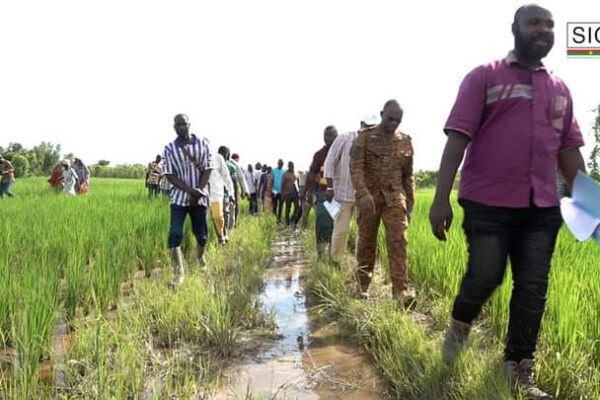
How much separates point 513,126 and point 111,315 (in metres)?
2.69

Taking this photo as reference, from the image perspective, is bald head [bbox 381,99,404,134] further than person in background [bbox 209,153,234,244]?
No

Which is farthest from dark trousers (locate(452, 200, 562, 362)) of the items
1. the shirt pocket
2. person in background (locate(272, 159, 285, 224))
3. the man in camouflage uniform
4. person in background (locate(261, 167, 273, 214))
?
person in background (locate(261, 167, 273, 214))

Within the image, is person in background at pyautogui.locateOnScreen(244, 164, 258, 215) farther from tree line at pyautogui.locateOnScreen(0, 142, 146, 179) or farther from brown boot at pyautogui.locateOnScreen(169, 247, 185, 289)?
tree line at pyautogui.locateOnScreen(0, 142, 146, 179)

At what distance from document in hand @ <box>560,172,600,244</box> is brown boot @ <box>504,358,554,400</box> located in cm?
60

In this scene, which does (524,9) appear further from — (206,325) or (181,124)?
(181,124)

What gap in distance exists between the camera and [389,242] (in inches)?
144

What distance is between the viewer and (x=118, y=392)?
6.01ft

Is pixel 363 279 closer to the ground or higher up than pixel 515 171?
closer to the ground

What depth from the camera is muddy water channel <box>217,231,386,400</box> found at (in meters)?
2.31

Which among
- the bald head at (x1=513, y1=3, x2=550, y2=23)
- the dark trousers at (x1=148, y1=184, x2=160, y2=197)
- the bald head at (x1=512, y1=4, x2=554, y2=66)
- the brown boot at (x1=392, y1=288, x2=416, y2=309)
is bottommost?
the brown boot at (x1=392, y1=288, x2=416, y2=309)

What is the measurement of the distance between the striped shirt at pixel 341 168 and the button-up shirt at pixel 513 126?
2.52 metres

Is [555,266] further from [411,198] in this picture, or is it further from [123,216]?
[123,216]

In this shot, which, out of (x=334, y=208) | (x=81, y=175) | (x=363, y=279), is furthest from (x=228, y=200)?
(x=81, y=175)

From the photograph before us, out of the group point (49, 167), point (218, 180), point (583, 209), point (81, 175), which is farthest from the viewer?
point (49, 167)
